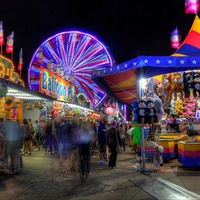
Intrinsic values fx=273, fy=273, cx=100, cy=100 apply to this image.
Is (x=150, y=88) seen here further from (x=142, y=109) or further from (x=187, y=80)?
(x=142, y=109)

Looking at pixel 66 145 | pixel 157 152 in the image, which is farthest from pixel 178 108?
pixel 66 145

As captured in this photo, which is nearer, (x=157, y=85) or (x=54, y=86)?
(x=157, y=85)

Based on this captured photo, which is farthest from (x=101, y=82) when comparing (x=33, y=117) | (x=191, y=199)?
(x=33, y=117)

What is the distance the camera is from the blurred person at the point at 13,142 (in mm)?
7820

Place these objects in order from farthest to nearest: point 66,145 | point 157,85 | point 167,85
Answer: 1. point 157,85
2. point 167,85
3. point 66,145

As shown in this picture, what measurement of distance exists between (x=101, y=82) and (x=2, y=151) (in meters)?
4.23

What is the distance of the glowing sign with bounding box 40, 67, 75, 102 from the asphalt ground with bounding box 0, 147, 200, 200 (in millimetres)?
10426

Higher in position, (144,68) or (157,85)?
(144,68)

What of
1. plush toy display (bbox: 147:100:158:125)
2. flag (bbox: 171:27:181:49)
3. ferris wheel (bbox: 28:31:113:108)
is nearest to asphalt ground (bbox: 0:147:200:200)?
plush toy display (bbox: 147:100:158:125)

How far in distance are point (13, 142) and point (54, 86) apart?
13.0 m

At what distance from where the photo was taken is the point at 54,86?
67.7ft

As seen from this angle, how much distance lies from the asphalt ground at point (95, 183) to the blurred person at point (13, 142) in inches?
12.5

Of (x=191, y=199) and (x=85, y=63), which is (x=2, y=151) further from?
(x=85, y=63)

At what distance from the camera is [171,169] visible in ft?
27.0
